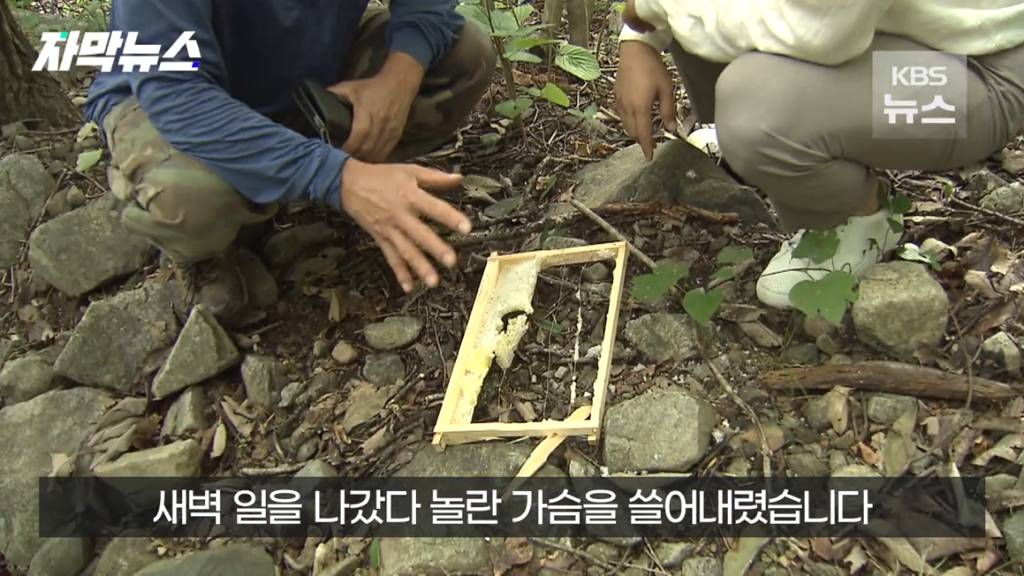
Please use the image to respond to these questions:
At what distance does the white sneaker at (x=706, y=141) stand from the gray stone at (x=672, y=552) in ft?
3.67

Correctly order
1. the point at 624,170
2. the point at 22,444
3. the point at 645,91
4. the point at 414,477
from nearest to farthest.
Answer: the point at 414,477
the point at 645,91
the point at 22,444
the point at 624,170

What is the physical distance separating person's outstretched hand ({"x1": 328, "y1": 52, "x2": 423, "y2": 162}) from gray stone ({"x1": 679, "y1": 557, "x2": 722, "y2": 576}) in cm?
119

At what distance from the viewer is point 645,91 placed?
179 centimetres

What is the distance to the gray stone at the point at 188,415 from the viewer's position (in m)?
1.86

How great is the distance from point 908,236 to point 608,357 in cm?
81

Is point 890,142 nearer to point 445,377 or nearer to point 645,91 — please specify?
point 645,91

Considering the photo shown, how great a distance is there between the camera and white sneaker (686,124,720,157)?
88.0 inches

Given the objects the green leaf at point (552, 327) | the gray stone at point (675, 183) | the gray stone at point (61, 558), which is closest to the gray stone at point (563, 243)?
the gray stone at point (675, 183)

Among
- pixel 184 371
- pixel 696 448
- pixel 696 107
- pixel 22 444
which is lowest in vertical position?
pixel 22 444

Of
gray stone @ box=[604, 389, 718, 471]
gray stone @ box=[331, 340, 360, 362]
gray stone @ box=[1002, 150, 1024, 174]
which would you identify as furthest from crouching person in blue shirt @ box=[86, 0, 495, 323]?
gray stone @ box=[1002, 150, 1024, 174]

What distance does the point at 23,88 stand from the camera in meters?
2.76

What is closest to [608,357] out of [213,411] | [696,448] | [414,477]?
[696,448]

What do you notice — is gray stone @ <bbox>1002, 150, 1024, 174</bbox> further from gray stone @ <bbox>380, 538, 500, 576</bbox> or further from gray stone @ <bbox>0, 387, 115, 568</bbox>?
gray stone @ <bbox>0, 387, 115, 568</bbox>

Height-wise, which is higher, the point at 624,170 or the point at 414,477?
the point at 624,170
